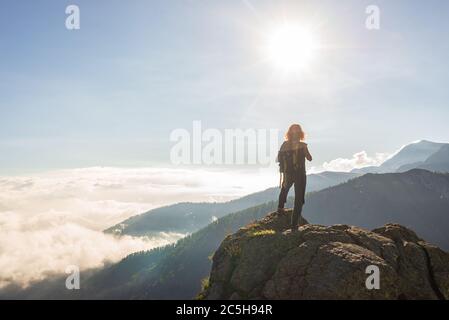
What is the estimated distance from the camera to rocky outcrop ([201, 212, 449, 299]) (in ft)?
37.0

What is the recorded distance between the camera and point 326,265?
39.6ft

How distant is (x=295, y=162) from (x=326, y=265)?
5.63m

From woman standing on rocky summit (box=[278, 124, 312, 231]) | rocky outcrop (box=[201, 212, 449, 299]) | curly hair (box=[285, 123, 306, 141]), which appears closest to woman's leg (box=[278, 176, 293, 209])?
woman standing on rocky summit (box=[278, 124, 312, 231])

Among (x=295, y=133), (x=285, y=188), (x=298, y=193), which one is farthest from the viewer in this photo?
(x=285, y=188)

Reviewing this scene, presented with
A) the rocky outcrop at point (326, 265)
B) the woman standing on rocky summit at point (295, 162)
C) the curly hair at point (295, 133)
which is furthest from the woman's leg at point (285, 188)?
the rocky outcrop at point (326, 265)

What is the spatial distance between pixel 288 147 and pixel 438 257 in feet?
25.7

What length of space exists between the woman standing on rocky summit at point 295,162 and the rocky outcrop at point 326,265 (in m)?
1.41

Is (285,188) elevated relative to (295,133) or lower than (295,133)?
lower

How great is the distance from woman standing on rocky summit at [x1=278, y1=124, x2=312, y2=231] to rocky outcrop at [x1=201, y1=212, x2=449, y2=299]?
1.41 meters

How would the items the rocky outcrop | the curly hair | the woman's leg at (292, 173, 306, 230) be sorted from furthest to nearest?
the curly hair
the woman's leg at (292, 173, 306, 230)
the rocky outcrop

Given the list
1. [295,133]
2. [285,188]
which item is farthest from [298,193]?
[295,133]

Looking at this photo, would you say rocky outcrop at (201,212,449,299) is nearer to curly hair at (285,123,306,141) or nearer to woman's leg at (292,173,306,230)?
woman's leg at (292,173,306,230)

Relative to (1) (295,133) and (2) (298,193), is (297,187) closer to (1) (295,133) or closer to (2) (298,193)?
(2) (298,193)
